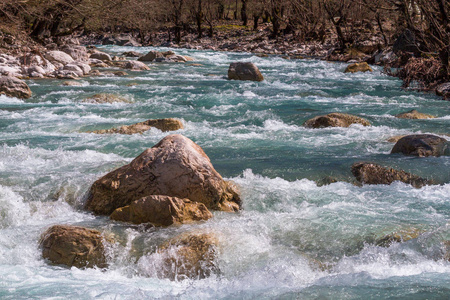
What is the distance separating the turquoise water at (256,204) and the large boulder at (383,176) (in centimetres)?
18

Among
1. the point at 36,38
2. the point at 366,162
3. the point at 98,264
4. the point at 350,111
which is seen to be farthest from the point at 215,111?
the point at 36,38

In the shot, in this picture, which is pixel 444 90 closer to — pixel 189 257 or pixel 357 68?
pixel 357 68

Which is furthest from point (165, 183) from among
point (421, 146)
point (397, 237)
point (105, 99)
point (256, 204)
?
point (105, 99)

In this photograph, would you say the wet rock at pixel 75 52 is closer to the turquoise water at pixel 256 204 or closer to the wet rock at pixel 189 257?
the turquoise water at pixel 256 204

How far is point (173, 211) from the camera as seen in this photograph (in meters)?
4.94

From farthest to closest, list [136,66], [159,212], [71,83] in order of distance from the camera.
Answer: [136,66], [71,83], [159,212]

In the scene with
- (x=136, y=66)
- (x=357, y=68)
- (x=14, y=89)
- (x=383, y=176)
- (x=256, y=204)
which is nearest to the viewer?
(x=256, y=204)

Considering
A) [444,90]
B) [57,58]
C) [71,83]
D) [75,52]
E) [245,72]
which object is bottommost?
[71,83]

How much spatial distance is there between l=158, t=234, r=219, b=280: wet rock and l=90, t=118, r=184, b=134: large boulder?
5101 mm

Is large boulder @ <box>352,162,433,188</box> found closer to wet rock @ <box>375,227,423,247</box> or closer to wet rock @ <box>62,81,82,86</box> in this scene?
wet rock @ <box>375,227,423,247</box>

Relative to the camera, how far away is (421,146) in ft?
25.0

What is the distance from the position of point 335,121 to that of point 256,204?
4732 millimetres

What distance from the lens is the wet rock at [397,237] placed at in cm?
455

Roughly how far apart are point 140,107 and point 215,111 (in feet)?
6.57
